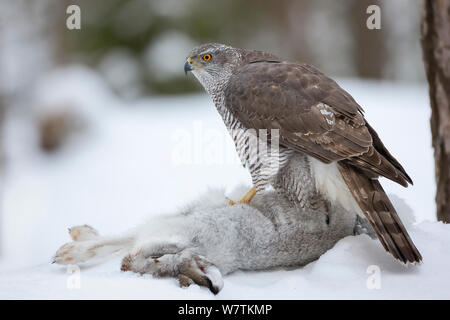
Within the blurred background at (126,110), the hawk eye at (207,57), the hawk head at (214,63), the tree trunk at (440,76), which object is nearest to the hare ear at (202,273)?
the blurred background at (126,110)

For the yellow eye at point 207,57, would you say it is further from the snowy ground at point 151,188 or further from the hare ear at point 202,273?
the hare ear at point 202,273

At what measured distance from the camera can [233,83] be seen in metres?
3.38

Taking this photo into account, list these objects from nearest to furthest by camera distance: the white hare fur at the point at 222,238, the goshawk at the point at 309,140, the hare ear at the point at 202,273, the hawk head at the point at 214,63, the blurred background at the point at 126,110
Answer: the hare ear at the point at 202,273
the white hare fur at the point at 222,238
the goshawk at the point at 309,140
the hawk head at the point at 214,63
the blurred background at the point at 126,110

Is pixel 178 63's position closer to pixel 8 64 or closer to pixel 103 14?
pixel 103 14

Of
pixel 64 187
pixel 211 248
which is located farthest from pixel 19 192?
pixel 211 248

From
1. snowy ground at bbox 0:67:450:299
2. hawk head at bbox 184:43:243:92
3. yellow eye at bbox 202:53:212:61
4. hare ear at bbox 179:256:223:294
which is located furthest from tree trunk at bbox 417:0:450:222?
hare ear at bbox 179:256:223:294

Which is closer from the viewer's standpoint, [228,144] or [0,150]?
[228,144]

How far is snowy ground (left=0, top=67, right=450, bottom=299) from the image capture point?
8.03 feet

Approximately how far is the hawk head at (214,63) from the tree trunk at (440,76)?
3.65 feet

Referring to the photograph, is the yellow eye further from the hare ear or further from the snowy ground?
the hare ear

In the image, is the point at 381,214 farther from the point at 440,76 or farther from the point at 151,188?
the point at 151,188

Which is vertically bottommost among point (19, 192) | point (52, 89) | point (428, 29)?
point (19, 192)

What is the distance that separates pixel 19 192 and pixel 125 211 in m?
1.63

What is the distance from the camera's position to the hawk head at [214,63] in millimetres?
3654
